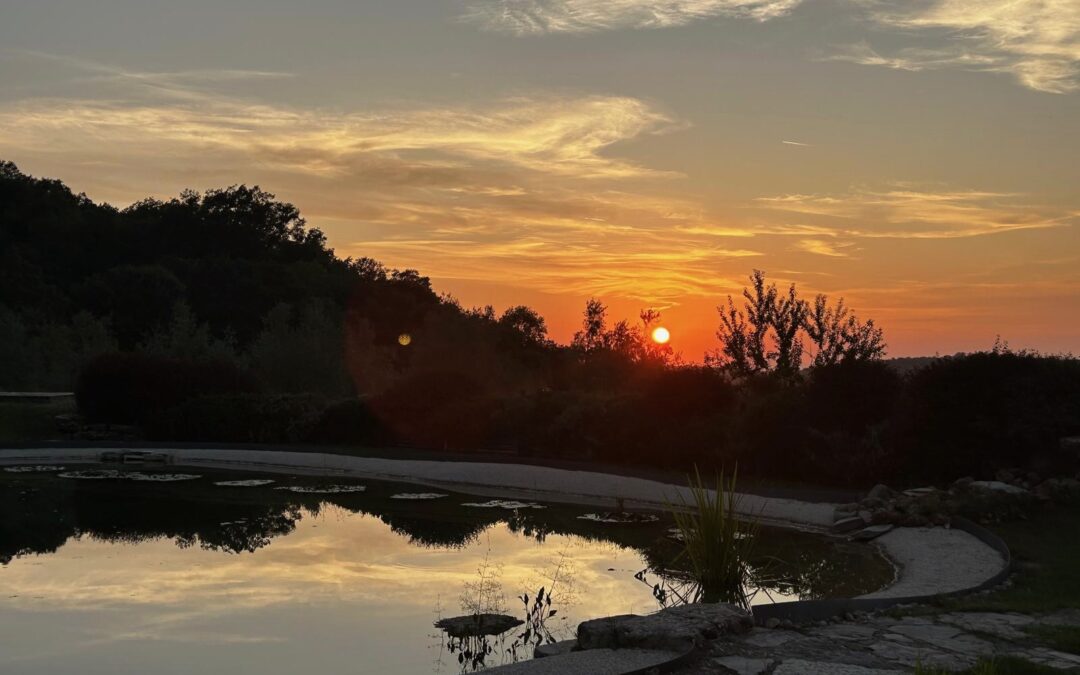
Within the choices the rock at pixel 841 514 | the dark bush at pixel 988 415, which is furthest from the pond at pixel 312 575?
the dark bush at pixel 988 415

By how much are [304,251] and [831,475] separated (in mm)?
54246

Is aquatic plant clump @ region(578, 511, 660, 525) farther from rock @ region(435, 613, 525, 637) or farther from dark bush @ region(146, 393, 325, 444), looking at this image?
dark bush @ region(146, 393, 325, 444)

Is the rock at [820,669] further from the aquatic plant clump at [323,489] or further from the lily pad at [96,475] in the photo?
the lily pad at [96,475]

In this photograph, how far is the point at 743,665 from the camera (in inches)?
244

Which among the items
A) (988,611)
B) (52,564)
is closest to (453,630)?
(988,611)

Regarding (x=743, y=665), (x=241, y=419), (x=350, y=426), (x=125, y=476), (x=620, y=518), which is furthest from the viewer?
(x=241, y=419)

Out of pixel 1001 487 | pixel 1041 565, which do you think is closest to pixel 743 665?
pixel 1041 565

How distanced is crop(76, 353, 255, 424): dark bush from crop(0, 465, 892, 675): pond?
837 centimetres

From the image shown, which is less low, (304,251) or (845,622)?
(304,251)

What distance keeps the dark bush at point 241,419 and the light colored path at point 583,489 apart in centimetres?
247

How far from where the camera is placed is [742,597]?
29.9 feet

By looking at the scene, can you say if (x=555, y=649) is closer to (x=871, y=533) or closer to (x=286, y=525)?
(x=871, y=533)

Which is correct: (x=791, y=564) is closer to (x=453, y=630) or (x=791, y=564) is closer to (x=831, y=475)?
(x=453, y=630)

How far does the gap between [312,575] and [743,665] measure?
6.07 meters
